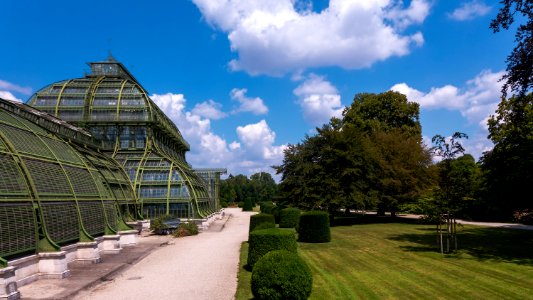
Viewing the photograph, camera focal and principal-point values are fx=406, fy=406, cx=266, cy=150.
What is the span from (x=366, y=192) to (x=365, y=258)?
20250 mm

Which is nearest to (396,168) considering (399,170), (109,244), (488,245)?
(399,170)

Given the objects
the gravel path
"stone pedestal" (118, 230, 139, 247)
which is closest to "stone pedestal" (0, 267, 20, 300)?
the gravel path

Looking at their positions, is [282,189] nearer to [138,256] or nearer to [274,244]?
[138,256]

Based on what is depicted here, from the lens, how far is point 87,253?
20250mm

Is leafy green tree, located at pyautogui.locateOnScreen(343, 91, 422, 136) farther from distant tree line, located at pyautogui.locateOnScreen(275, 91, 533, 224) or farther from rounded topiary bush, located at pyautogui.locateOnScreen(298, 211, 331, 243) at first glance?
rounded topiary bush, located at pyautogui.locateOnScreen(298, 211, 331, 243)

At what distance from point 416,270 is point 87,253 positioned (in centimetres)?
1558

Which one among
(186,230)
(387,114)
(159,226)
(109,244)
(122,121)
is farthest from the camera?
(387,114)

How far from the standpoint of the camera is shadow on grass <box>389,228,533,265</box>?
20.6 m

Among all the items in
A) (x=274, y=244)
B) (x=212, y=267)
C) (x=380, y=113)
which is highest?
(x=380, y=113)

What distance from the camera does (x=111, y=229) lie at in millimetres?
25000

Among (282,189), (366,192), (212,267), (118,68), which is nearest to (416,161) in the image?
(366,192)

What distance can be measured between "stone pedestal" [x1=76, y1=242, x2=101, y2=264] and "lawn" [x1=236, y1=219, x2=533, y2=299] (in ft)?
24.7

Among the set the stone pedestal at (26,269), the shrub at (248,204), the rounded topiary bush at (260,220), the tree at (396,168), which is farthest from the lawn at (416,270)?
the shrub at (248,204)

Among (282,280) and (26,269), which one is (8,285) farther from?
(282,280)
